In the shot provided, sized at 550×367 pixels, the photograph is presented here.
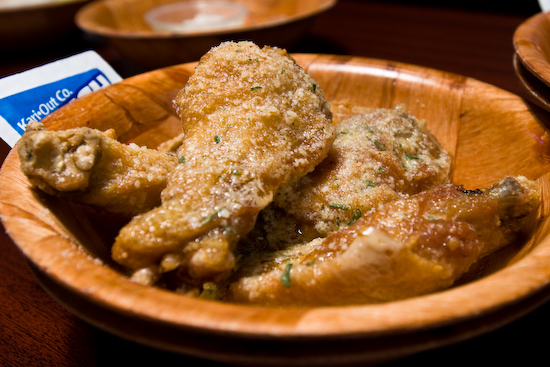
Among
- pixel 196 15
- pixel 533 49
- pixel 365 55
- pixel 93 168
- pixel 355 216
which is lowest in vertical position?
pixel 365 55

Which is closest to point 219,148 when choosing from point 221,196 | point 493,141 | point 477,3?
point 221,196

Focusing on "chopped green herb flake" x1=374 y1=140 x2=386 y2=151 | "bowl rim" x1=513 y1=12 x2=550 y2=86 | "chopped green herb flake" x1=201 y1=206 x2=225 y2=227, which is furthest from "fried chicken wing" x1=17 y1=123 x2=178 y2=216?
"bowl rim" x1=513 y1=12 x2=550 y2=86

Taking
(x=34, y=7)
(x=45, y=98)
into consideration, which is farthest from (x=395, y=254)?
(x=34, y=7)

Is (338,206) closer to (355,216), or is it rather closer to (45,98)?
(355,216)

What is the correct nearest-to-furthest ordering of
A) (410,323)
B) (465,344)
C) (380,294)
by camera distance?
(410,323)
(380,294)
(465,344)

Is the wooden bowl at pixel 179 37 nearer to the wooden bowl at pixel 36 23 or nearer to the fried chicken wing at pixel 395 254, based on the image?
the wooden bowl at pixel 36 23

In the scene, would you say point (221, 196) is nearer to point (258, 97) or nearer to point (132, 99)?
point (258, 97)
